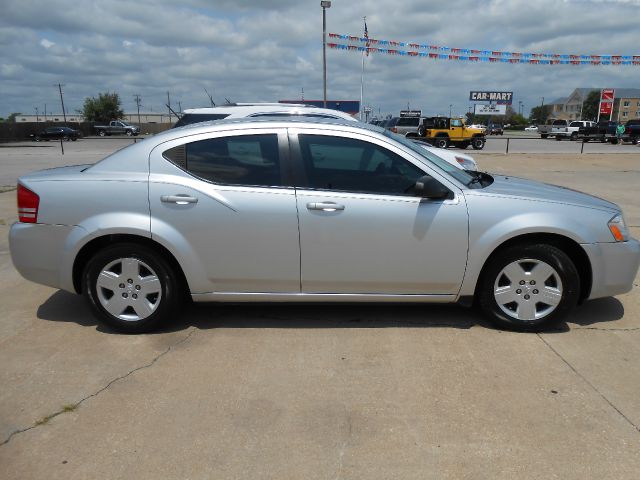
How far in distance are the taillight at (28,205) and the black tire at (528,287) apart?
3.45 meters

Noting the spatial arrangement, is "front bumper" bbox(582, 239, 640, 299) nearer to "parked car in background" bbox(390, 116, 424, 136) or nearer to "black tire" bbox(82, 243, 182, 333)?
"black tire" bbox(82, 243, 182, 333)

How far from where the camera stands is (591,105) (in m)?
134

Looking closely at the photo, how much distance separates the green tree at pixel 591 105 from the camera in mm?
131225

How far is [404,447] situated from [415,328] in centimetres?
155

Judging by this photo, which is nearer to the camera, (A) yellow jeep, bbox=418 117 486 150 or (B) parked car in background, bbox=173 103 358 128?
(B) parked car in background, bbox=173 103 358 128

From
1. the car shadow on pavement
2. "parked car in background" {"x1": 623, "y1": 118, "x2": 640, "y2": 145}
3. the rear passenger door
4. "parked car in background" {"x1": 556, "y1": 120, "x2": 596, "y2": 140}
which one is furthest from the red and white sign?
the rear passenger door

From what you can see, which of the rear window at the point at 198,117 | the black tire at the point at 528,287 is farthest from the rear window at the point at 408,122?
the black tire at the point at 528,287

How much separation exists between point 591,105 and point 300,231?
151283 mm

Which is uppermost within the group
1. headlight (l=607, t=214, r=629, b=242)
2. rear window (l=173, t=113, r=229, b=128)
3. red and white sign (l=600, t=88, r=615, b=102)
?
red and white sign (l=600, t=88, r=615, b=102)

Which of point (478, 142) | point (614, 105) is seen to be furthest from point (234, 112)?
point (614, 105)

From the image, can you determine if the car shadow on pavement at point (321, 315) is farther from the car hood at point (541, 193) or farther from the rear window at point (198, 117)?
the rear window at point (198, 117)

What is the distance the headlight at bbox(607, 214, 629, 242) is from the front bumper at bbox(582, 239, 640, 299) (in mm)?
40

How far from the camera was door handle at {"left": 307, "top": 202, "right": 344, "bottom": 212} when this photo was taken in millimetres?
3852

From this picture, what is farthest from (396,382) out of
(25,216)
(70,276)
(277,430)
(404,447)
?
(25,216)
